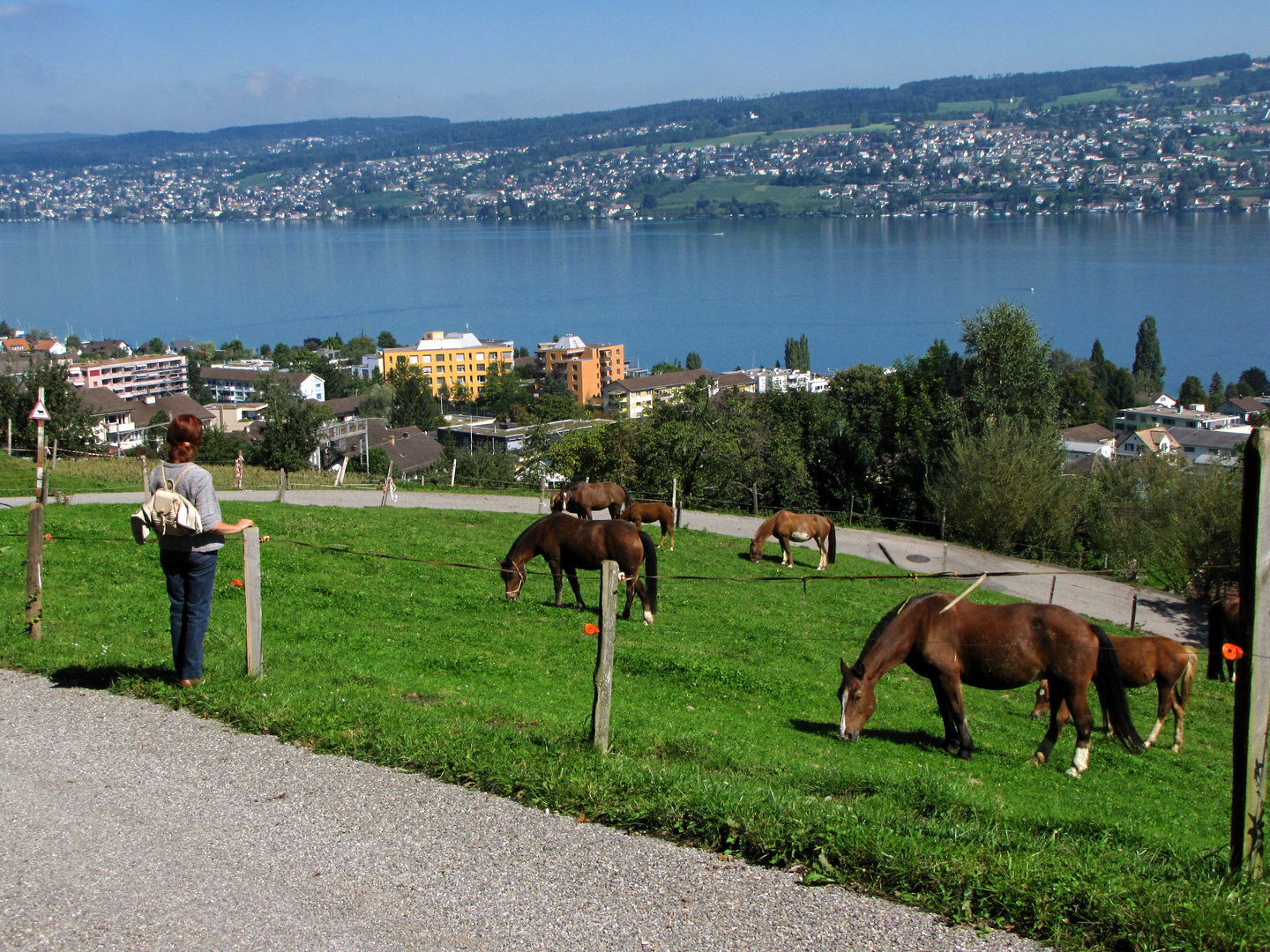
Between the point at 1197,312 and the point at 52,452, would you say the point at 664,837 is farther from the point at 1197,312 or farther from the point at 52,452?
the point at 1197,312

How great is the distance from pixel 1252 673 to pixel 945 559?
24031mm

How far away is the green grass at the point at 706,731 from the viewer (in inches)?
193

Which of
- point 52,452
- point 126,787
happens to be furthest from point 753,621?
point 52,452

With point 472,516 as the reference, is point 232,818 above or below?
above

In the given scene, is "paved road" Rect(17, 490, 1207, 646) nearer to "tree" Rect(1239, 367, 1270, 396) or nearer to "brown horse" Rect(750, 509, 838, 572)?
"brown horse" Rect(750, 509, 838, 572)

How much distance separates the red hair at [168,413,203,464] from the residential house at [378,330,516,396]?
453 ft

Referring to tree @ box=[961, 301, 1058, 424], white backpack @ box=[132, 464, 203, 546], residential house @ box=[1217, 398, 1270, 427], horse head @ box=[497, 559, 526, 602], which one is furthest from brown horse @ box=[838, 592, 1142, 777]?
residential house @ box=[1217, 398, 1270, 427]

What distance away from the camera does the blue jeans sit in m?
7.42

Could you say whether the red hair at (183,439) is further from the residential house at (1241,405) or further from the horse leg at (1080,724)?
the residential house at (1241,405)

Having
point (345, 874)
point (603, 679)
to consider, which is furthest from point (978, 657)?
point (345, 874)

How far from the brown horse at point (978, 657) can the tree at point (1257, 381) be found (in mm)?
112932

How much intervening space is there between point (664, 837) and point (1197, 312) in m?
160

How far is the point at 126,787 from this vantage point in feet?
20.0

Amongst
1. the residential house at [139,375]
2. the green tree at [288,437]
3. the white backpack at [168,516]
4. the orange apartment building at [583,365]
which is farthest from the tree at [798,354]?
the white backpack at [168,516]
